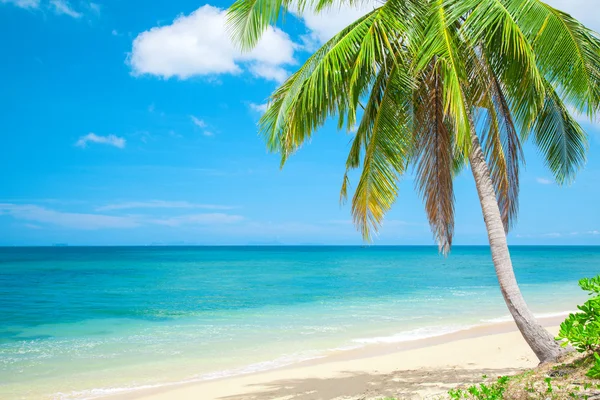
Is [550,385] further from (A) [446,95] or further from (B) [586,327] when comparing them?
(A) [446,95]

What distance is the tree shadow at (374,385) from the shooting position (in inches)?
266

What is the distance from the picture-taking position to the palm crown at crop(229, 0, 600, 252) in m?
5.71

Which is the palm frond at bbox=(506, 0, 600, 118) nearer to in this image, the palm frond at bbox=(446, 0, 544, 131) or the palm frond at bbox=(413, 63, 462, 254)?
the palm frond at bbox=(446, 0, 544, 131)

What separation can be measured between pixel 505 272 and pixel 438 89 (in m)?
2.54

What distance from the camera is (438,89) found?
6824 millimetres

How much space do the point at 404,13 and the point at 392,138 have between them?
162 centimetres

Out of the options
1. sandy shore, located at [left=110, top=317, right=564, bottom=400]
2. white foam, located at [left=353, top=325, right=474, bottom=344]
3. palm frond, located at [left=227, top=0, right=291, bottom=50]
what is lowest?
white foam, located at [left=353, top=325, right=474, bottom=344]

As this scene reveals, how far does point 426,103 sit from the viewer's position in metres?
7.00

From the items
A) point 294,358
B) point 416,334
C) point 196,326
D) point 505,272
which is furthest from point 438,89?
point 196,326

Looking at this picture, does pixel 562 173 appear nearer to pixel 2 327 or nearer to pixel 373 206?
pixel 373 206

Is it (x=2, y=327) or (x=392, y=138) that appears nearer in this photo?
(x=392, y=138)

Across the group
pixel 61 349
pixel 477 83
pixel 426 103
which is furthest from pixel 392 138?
pixel 61 349

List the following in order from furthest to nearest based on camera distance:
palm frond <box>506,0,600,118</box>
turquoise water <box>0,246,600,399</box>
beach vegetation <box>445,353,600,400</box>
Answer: turquoise water <box>0,246,600,399</box> < palm frond <box>506,0,600,118</box> < beach vegetation <box>445,353,600,400</box>

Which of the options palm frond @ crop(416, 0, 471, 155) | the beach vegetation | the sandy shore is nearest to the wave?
the sandy shore
